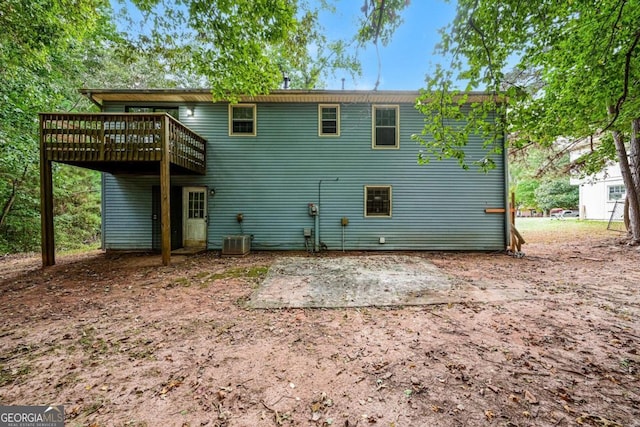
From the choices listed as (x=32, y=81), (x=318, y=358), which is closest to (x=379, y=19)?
(x=318, y=358)

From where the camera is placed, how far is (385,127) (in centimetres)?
876

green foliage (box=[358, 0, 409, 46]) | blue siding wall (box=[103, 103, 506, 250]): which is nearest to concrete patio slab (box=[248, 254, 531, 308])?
blue siding wall (box=[103, 103, 506, 250])

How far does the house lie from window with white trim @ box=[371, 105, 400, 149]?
4 centimetres

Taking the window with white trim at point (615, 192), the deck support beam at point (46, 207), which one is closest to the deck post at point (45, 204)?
the deck support beam at point (46, 207)

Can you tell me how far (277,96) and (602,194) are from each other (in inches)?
892

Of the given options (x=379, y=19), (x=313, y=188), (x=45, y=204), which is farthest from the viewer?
(x=313, y=188)

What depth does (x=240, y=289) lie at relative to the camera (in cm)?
474

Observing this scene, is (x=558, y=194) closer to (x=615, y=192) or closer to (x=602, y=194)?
(x=602, y=194)

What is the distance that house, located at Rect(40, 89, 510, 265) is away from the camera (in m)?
8.55

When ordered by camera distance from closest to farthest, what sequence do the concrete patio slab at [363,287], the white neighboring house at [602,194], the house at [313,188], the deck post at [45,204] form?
the concrete patio slab at [363,287] → the deck post at [45,204] → the house at [313,188] → the white neighboring house at [602,194]

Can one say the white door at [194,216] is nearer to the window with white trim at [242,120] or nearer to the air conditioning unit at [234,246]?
the air conditioning unit at [234,246]

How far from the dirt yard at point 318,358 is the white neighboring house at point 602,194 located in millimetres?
17530

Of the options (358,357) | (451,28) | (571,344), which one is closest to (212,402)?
(358,357)

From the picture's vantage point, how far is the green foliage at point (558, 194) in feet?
82.0
